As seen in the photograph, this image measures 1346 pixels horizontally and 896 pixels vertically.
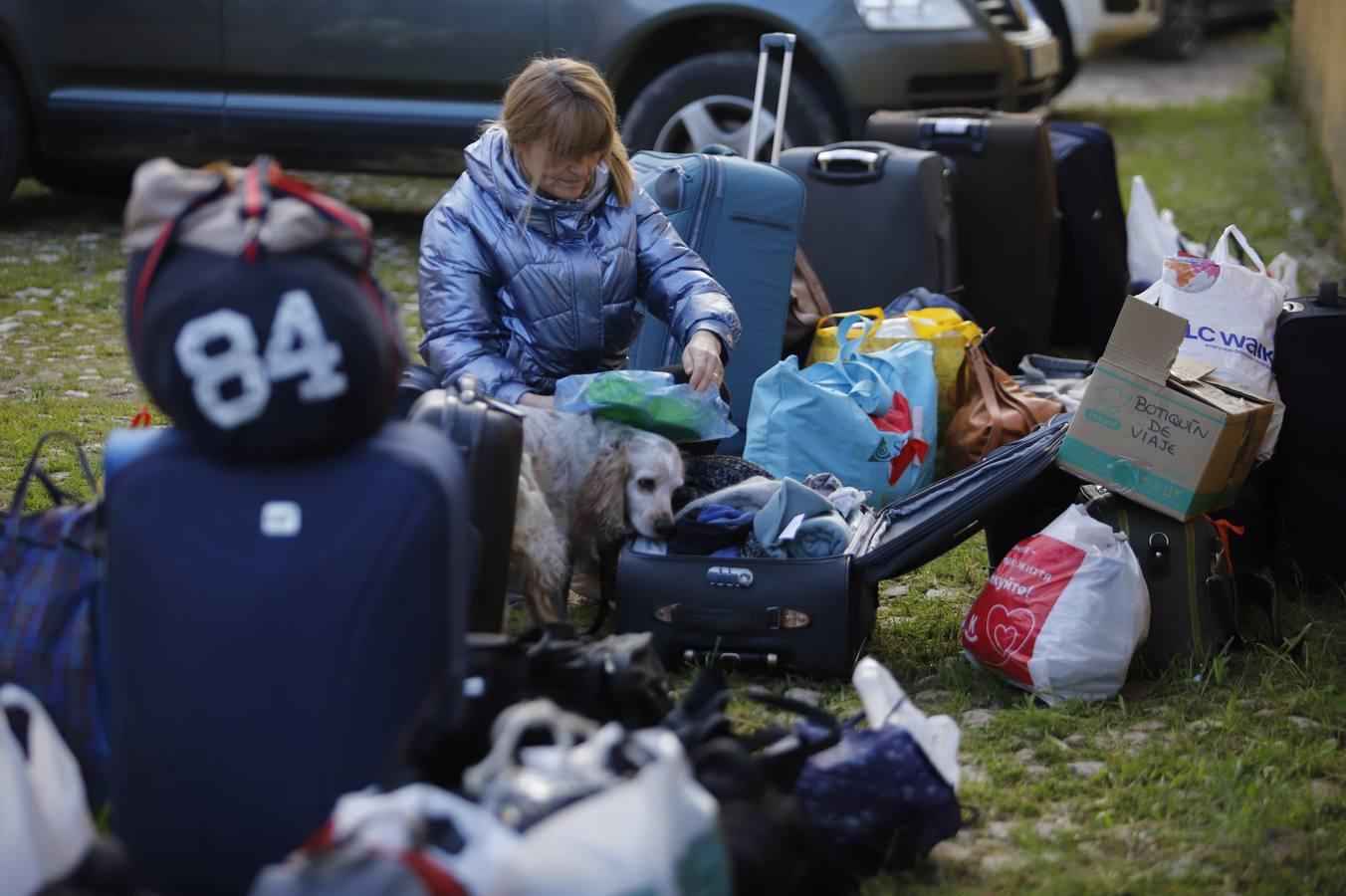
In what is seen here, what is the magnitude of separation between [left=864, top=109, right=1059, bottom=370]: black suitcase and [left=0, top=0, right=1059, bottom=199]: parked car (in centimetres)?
119

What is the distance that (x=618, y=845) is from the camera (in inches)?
78.5

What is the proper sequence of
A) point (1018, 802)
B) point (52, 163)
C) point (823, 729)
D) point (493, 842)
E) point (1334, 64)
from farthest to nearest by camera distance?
point (1334, 64)
point (52, 163)
point (1018, 802)
point (823, 729)
point (493, 842)

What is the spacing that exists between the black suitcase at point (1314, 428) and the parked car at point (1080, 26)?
809cm

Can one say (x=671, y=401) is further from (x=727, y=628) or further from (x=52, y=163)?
(x=52, y=163)

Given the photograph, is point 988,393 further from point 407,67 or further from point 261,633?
point 407,67

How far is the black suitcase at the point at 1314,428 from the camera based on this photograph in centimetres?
411

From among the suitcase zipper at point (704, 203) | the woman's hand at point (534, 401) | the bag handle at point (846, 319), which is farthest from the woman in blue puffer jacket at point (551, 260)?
the bag handle at point (846, 319)

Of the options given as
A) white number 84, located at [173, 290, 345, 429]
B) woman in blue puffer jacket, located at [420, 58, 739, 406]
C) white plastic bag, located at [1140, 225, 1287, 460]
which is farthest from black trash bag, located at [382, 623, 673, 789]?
white plastic bag, located at [1140, 225, 1287, 460]

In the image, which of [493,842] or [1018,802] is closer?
[493,842]

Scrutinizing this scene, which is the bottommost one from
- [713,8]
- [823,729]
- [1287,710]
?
[1287,710]

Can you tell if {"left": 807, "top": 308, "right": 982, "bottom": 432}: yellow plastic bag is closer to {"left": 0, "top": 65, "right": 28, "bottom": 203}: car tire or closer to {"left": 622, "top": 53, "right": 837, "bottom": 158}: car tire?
{"left": 622, "top": 53, "right": 837, "bottom": 158}: car tire

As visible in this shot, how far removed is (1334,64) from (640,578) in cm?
769

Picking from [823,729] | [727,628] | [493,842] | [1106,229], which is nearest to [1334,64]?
[1106,229]

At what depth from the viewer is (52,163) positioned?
8594mm
